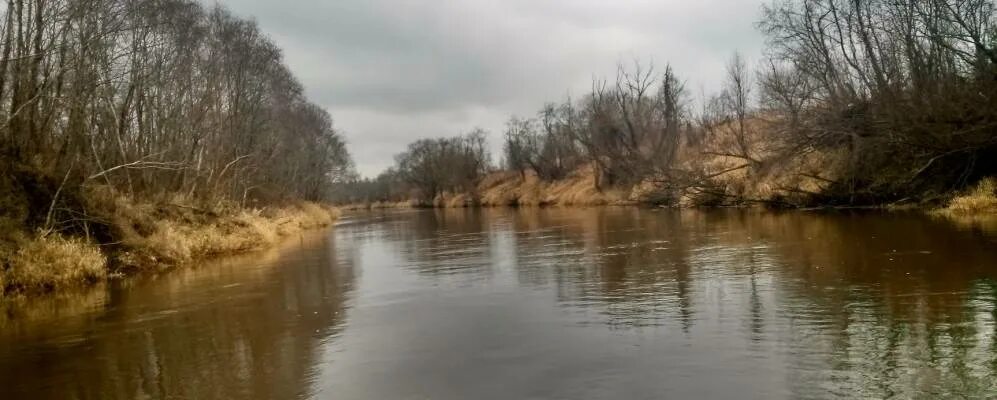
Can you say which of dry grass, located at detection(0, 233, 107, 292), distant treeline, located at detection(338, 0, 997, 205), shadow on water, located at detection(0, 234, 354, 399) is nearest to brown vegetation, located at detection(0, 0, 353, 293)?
dry grass, located at detection(0, 233, 107, 292)

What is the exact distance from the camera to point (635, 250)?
1800 centimetres

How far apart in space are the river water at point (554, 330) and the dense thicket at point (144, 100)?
16.8ft

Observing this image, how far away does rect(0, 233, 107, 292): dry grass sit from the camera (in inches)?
546

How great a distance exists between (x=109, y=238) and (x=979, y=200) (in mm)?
28173

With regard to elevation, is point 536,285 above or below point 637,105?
below

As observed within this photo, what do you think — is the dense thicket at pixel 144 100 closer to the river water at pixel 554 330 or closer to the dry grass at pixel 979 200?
the river water at pixel 554 330

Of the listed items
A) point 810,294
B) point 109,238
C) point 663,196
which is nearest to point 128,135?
point 109,238

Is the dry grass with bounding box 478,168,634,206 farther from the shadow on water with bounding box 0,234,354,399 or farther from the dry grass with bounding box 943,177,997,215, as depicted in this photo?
the shadow on water with bounding box 0,234,354,399

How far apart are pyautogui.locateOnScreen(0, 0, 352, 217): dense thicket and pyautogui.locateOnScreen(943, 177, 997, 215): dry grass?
26173mm

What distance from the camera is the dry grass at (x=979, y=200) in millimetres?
22969

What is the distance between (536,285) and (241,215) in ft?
64.9

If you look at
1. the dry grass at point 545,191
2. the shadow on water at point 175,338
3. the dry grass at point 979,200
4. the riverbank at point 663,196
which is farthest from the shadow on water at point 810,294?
the dry grass at point 545,191

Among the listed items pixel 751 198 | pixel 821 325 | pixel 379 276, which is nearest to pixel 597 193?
pixel 751 198

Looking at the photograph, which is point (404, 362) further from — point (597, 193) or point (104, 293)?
point (597, 193)
